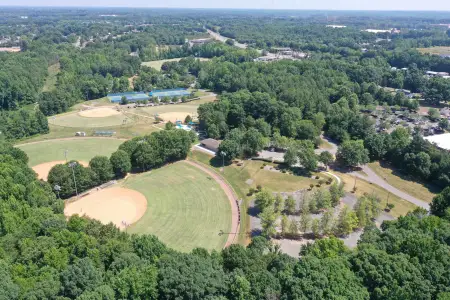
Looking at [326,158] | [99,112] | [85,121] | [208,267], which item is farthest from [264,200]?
[99,112]

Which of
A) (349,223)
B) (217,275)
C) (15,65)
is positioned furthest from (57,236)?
(15,65)

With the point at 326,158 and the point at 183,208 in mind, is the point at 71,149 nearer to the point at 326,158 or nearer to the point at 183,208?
the point at 183,208

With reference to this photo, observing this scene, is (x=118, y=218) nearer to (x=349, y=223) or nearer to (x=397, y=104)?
(x=349, y=223)

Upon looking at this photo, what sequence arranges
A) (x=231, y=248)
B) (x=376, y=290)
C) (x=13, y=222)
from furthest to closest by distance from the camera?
(x=13, y=222), (x=231, y=248), (x=376, y=290)

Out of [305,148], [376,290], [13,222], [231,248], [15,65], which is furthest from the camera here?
[15,65]

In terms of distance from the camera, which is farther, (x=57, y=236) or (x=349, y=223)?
(x=349, y=223)

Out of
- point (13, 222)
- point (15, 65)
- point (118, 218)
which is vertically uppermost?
point (15, 65)

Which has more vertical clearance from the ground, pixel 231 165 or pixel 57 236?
pixel 57 236

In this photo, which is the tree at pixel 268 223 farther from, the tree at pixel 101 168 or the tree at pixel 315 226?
the tree at pixel 101 168
